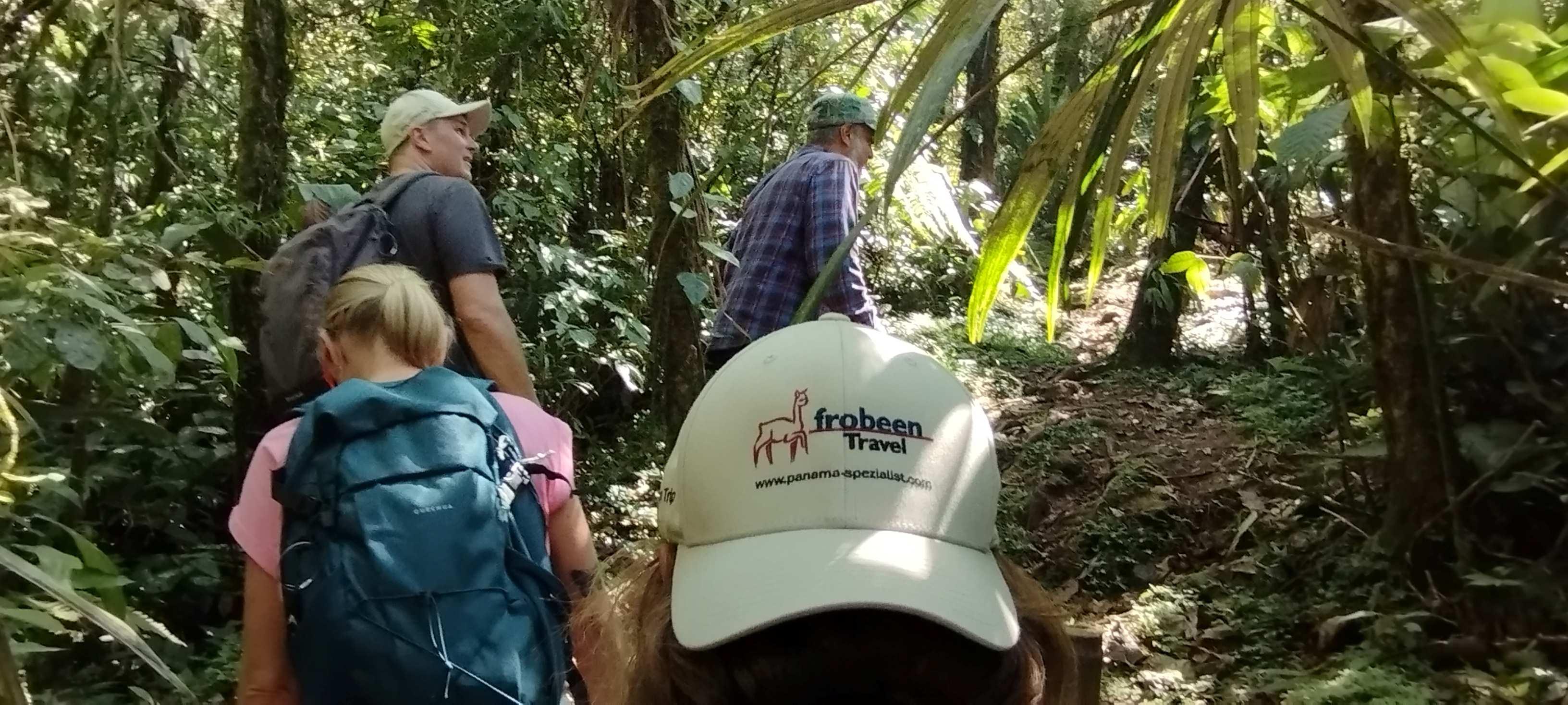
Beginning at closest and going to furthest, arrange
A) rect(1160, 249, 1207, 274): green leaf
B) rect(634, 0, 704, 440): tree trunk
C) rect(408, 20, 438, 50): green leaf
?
1. rect(634, 0, 704, 440): tree trunk
2. rect(1160, 249, 1207, 274): green leaf
3. rect(408, 20, 438, 50): green leaf

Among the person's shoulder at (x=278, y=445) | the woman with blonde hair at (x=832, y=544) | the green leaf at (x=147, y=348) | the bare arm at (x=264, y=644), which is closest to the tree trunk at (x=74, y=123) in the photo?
the green leaf at (x=147, y=348)

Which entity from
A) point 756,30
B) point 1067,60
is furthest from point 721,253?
point 1067,60

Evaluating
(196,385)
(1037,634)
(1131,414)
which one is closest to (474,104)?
(196,385)

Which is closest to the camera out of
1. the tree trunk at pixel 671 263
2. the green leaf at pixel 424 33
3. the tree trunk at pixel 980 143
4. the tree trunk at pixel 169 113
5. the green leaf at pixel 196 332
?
the green leaf at pixel 196 332

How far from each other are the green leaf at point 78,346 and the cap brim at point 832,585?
6.62ft

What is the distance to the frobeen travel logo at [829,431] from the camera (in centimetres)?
107

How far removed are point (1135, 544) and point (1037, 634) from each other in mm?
3424

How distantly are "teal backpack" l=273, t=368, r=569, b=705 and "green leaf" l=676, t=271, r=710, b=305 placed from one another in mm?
1951

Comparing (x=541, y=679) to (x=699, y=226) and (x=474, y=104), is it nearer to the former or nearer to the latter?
(x=474, y=104)

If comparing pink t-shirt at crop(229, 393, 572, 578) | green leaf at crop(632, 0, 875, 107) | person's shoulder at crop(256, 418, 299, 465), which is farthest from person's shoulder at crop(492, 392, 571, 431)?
green leaf at crop(632, 0, 875, 107)

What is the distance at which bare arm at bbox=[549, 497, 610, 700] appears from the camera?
5.68 ft

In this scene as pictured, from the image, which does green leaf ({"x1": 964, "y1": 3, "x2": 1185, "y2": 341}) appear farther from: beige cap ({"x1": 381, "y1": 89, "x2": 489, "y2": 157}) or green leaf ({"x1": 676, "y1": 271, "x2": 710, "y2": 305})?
green leaf ({"x1": 676, "y1": 271, "x2": 710, "y2": 305})

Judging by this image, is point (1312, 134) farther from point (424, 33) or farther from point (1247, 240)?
point (424, 33)

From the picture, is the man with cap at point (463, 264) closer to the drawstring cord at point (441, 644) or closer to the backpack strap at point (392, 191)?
the backpack strap at point (392, 191)
